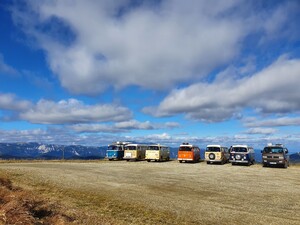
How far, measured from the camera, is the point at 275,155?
1550 inches

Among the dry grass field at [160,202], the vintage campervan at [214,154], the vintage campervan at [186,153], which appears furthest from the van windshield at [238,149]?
the dry grass field at [160,202]

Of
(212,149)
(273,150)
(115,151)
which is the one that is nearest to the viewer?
(273,150)

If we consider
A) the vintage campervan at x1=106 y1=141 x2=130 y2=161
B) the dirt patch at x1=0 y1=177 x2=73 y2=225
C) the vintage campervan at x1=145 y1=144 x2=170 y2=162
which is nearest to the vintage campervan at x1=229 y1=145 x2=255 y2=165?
the vintage campervan at x1=145 y1=144 x2=170 y2=162

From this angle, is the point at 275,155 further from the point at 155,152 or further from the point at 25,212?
the point at 25,212

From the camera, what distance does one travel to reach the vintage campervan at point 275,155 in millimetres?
39156

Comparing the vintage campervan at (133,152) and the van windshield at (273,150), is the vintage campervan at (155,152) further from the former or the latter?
the van windshield at (273,150)

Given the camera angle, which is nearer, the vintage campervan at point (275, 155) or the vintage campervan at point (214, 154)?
the vintage campervan at point (275, 155)

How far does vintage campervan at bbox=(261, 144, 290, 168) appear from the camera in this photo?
39156mm

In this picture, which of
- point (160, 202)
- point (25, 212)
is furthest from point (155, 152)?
point (25, 212)

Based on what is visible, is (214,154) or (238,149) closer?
(238,149)

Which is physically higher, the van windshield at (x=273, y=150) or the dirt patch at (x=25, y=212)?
the van windshield at (x=273, y=150)

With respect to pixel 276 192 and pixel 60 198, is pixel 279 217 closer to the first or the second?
pixel 276 192

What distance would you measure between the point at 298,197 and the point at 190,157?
92.7ft

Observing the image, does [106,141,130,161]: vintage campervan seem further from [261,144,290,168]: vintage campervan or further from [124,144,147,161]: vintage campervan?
[261,144,290,168]: vintage campervan
